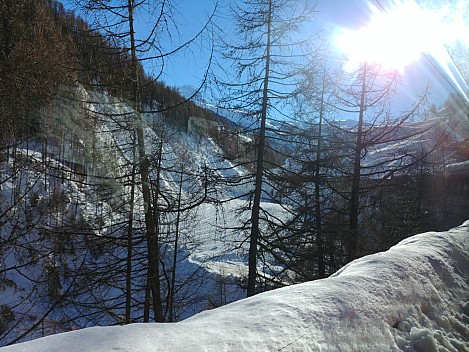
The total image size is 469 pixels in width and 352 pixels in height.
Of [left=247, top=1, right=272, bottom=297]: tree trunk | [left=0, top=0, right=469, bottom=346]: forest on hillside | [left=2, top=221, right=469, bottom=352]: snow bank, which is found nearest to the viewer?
[left=2, top=221, right=469, bottom=352]: snow bank

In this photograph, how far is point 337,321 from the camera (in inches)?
67.3

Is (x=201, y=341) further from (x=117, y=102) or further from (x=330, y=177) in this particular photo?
(x=330, y=177)

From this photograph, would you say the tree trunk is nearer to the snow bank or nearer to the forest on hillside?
the forest on hillside

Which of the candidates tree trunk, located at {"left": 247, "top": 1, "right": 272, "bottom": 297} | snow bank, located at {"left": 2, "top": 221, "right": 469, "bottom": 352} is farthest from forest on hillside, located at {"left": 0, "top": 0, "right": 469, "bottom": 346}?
snow bank, located at {"left": 2, "top": 221, "right": 469, "bottom": 352}

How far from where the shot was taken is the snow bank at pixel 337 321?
123cm

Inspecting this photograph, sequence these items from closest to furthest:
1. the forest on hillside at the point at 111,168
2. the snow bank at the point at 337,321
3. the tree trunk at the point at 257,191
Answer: the snow bank at the point at 337,321
the forest on hillside at the point at 111,168
the tree trunk at the point at 257,191

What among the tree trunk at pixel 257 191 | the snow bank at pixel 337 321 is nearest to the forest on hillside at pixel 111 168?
the tree trunk at pixel 257 191

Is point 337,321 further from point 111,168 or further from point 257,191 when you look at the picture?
point 257,191

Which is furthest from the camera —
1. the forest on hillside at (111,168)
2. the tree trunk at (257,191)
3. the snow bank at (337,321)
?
the tree trunk at (257,191)

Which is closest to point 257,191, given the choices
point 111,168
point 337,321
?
point 111,168

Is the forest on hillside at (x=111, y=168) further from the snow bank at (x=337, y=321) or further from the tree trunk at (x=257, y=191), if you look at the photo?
the snow bank at (x=337, y=321)

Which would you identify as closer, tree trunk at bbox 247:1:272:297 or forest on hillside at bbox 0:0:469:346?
forest on hillside at bbox 0:0:469:346

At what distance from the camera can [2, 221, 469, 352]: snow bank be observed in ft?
4.03

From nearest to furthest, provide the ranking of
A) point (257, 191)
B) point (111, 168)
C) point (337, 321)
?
1. point (337, 321)
2. point (111, 168)
3. point (257, 191)
